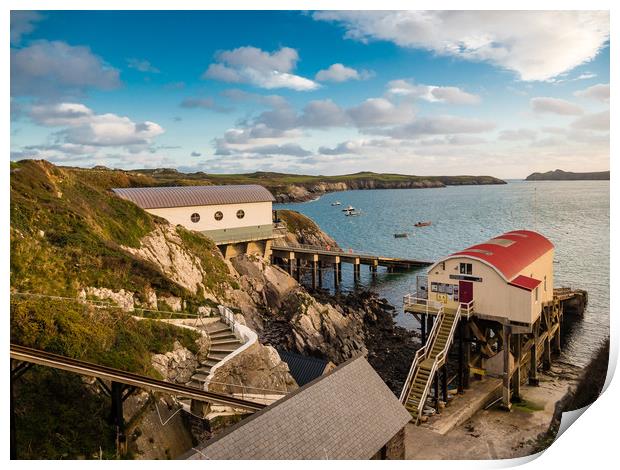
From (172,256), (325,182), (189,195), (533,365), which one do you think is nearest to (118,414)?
(172,256)

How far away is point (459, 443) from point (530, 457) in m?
2.03

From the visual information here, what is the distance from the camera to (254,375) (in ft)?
46.6

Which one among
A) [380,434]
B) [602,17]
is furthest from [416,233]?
[380,434]

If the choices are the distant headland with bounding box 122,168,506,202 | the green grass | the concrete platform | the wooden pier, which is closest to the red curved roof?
the concrete platform

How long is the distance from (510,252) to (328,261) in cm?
2520

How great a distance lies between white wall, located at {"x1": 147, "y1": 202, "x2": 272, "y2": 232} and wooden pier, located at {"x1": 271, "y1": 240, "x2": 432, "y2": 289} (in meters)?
8.36

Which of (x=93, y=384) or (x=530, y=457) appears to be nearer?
(x=93, y=384)

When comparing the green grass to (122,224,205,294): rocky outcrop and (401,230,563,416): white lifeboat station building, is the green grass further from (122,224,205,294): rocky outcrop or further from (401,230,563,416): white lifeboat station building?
(401,230,563,416): white lifeboat station building

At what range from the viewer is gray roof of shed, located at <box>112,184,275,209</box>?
28516 mm

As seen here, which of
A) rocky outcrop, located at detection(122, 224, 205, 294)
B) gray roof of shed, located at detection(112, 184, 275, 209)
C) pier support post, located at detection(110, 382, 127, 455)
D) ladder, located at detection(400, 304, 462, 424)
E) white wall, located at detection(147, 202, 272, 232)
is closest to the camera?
pier support post, located at detection(110, 382, 127, 455)

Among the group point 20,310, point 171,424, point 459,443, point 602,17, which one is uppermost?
point 602,17

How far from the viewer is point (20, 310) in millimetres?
11633

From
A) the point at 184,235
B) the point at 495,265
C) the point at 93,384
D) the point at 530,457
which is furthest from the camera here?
the point at 184,235
